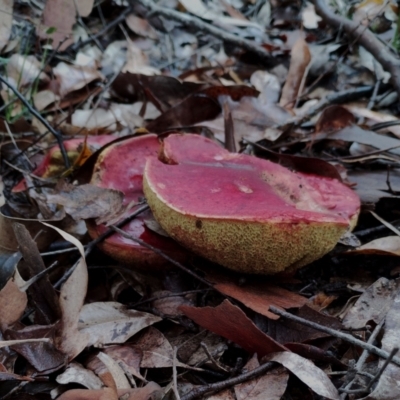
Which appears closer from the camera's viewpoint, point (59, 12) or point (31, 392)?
point (31, 392)

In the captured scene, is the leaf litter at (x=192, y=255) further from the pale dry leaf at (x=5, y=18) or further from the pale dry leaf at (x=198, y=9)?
the pale dry leaf at (x=198, y=9)

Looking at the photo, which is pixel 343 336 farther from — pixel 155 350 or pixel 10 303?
pixel 10 303

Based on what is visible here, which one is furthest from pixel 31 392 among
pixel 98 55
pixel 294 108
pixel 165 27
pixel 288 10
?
pixel 288 10

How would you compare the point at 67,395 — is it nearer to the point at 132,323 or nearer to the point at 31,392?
the point at 31,392

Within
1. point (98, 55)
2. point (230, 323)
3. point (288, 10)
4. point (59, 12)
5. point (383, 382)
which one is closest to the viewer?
point (383, 382)

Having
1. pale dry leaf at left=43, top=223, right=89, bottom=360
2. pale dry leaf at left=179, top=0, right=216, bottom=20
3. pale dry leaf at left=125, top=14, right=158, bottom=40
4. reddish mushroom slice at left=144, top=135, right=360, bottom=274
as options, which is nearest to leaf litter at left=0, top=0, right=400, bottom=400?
pale dry leaf at left=43, top=223, right=89, bottom=360

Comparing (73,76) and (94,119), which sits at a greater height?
(73,76)

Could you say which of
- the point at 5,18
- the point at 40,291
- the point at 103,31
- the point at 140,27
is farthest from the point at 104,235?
the point at 140,27

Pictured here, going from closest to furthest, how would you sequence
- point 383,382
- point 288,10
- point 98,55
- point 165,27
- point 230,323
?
point 383,382 → point 230,323 → point 98,55 → point 165,27 → point 288,10
